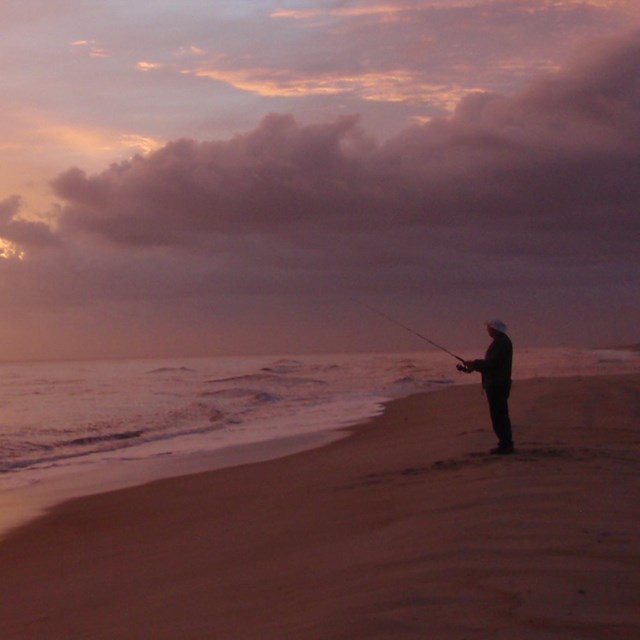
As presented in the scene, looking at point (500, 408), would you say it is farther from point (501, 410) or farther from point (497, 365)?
point (497, 365)

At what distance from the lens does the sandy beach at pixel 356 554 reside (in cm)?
474

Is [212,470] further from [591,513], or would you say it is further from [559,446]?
[591,513]

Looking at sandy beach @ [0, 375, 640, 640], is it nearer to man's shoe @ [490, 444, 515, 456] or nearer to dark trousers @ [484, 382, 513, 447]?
man's shoe @ [490, 444, 515, 456]

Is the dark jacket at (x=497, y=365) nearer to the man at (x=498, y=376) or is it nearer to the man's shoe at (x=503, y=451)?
the man at (x=498, y=376)

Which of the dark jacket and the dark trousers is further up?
the dark jacket

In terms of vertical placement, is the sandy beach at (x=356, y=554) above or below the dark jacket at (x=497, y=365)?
below

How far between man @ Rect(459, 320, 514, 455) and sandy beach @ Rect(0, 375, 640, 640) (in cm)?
44

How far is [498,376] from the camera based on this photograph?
10617 millimetres

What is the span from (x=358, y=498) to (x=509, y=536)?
A: 3048 millimetres

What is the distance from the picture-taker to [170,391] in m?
38.3

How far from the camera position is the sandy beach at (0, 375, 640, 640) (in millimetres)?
4742

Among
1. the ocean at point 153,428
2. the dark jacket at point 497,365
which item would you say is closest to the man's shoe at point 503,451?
the dark jacket at point 497,365

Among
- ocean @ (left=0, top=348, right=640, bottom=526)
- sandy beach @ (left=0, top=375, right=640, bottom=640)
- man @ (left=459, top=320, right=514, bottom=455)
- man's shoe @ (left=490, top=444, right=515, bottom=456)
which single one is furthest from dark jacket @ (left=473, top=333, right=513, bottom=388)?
ocean @ (left=0, top=348, right=640, bottom=526)

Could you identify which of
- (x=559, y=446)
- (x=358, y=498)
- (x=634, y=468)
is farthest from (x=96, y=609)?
(x=559, y=446)
